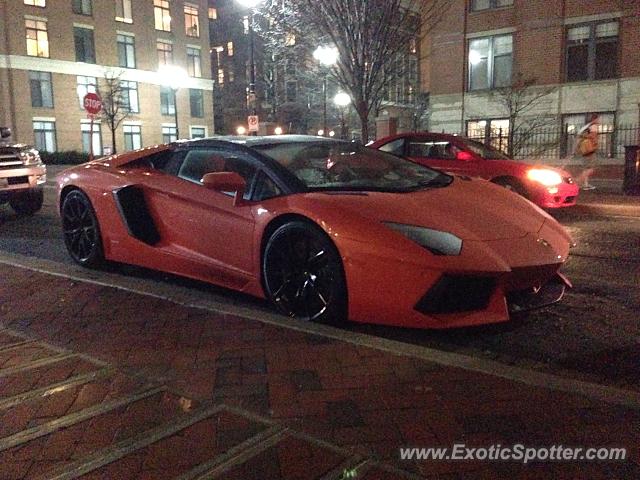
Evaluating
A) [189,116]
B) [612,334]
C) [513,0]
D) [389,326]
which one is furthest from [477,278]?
[189,116]

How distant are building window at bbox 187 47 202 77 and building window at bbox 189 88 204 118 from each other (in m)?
1.29

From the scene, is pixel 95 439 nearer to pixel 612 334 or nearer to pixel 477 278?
pixel 477 278

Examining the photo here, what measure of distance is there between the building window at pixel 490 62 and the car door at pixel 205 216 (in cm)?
2033

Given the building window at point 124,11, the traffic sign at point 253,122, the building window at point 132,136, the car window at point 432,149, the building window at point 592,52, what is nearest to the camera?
the car window at point 432,149

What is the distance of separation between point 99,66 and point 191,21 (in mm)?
9569

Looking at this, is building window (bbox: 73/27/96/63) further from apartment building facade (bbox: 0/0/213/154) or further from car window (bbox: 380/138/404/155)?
car window (bbox: 380/138/404/155)

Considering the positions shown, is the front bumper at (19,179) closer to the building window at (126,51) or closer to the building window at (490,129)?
the building window at (490,129)

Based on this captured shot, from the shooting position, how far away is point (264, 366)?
3293 millimetres

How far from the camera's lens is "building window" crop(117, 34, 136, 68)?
4272 cm

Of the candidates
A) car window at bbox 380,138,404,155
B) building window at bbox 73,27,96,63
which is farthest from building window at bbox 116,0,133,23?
car window at bbox 380,138,404,155

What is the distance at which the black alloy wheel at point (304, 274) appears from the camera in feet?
12.8

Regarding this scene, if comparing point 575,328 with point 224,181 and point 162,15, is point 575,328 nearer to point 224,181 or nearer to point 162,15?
point 224,181

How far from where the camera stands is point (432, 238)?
3.70m

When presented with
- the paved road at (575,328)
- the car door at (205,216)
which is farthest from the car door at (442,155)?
the car door at (205,216)
